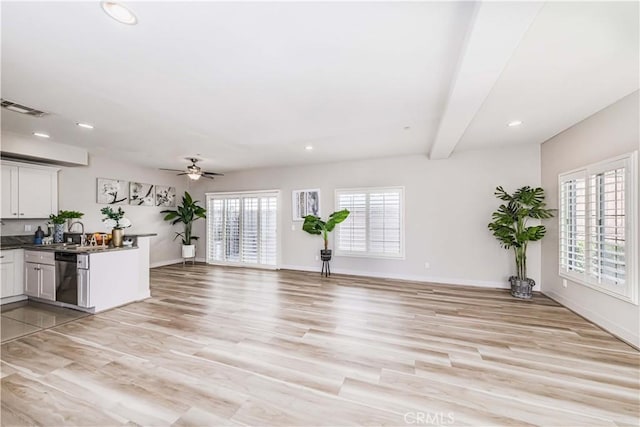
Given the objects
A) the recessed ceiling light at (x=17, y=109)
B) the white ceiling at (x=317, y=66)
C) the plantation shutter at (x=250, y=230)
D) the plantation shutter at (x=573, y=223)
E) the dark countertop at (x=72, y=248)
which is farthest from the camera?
the plantation shutter at (x=250, y=230)

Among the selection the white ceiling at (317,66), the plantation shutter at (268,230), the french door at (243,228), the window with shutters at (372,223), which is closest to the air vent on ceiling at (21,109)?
the white ceiling at (317,66)

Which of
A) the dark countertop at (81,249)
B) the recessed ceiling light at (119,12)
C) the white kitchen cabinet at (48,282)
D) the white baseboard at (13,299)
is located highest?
the recessed ceiling light at (119,12)

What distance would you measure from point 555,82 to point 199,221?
27.4ft

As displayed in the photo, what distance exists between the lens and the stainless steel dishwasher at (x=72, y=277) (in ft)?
12.3

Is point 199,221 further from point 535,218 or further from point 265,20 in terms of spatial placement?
point 535,218

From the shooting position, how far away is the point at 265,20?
1.77 meters

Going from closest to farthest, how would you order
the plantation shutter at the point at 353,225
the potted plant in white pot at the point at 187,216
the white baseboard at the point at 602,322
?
the white baseboard at the point at 602,322 < the plantation shutter at the point at 353,225 < the potted plant in white pot at the point at 187,216

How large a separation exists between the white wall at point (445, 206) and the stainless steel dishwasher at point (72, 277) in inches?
171

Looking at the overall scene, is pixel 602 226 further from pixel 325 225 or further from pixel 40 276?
pixel 40 276

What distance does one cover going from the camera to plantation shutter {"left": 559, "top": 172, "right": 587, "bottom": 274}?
3697 mm

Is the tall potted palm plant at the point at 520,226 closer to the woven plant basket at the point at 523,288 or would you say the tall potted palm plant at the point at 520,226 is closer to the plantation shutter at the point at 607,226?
the woven plant basket at the point at 523,288

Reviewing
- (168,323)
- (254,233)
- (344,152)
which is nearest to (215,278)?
(254,233)

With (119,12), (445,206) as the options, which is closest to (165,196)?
(119,12)

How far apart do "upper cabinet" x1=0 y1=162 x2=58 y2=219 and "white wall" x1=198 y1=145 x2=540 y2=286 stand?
528 cm
